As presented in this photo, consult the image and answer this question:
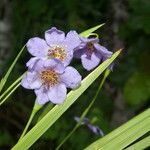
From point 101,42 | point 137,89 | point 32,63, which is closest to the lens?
point 32,63

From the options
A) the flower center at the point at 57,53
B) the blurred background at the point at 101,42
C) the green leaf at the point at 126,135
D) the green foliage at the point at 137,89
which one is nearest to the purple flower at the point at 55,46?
the flower center at the point at 57,53

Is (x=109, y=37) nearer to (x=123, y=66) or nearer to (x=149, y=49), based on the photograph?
(x=123, y=66)

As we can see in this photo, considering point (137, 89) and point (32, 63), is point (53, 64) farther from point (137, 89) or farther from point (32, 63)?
point (137, 89)

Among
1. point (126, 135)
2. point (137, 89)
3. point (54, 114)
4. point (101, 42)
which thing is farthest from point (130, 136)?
point (101, 42)

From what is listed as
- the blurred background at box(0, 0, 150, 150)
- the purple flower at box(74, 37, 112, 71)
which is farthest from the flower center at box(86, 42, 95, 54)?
the blurred background at box(0, 0, 150, 150)

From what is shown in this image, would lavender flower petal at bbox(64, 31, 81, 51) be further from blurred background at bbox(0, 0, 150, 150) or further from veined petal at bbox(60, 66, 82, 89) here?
blurred background at bbox(0, 0, 150, 150)

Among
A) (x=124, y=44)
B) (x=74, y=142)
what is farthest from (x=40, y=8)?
(x=74, y=142)
